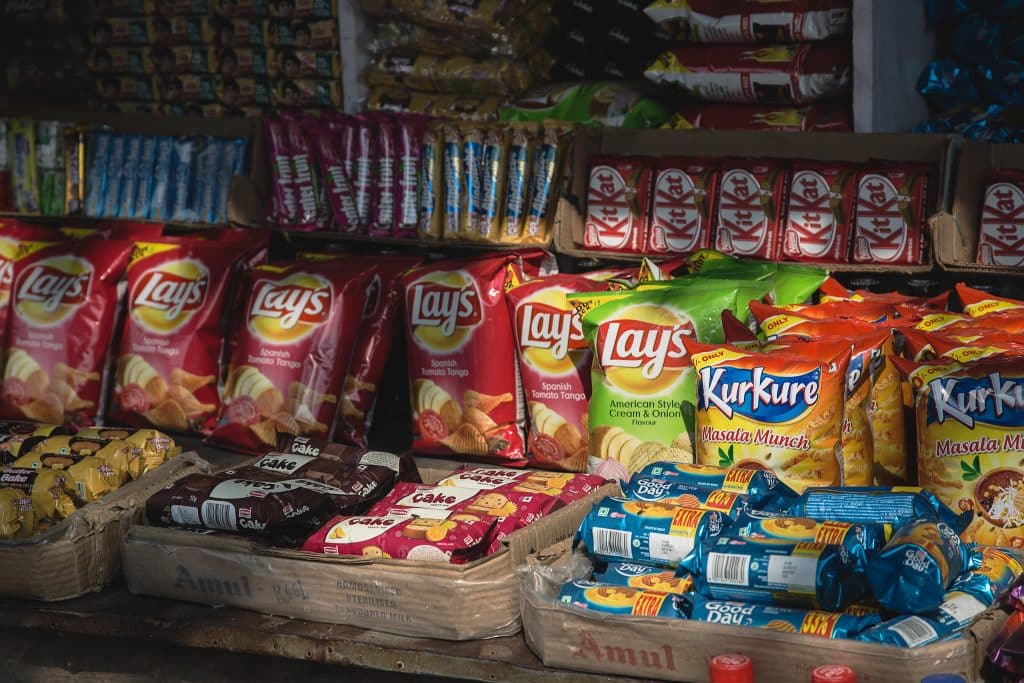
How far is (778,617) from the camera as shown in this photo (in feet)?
6.90

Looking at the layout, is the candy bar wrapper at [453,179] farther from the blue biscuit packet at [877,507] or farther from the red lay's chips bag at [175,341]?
the blue biscuit packet at [877,507]

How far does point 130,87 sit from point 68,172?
61 cm

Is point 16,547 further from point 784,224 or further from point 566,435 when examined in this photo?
point 784,224

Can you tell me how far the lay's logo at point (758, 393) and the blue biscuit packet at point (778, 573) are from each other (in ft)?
1.64

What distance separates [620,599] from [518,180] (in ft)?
5.23

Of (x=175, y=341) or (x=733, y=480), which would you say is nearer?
(x=733, y=480)

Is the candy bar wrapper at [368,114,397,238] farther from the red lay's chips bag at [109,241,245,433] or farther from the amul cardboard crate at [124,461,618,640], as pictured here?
the amul cardboard crate at [124,461,618,640]

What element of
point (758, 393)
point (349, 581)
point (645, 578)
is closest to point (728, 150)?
point (758, 393)

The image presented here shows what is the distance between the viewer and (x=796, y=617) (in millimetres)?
2094

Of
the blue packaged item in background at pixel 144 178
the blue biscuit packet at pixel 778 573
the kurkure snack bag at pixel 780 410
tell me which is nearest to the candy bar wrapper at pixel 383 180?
the blue packaged item in background at pixel 144 178

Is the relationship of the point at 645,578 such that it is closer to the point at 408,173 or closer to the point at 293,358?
the point at 293,358

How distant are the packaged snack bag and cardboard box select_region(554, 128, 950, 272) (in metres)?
0.47

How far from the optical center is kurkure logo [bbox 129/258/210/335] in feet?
11.7

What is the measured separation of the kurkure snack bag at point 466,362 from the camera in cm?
326
